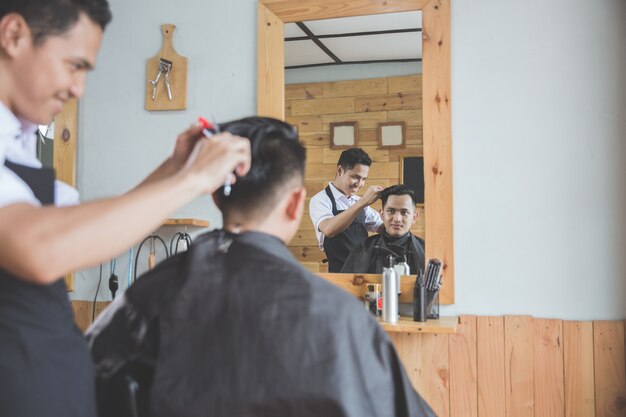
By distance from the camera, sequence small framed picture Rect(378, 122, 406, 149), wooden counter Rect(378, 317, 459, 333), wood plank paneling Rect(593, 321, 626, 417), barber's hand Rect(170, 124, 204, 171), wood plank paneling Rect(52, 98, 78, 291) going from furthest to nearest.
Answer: wood plank paneling Rect(52, 98, 78, 291), small framed picture Rect(378, 122, 406, 149), wood plank paneling Rect(593, 321, 626, 417), wooden counter Rect(378, 317, 459, 333), barber's hand Rect(170, 124, 204, 171)

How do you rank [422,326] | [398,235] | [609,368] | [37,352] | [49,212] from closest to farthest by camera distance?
[49,212] → [37,352] → [422,326] → [609,368] → [398,235]

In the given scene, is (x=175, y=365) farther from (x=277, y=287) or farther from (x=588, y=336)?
(x=588, y=336)

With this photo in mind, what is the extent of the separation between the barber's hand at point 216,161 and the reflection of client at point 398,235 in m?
1.69

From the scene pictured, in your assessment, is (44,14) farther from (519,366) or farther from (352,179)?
(519,366)

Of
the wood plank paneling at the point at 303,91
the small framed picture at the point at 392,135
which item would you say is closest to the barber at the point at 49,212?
the small framed picture at the point at 392,135

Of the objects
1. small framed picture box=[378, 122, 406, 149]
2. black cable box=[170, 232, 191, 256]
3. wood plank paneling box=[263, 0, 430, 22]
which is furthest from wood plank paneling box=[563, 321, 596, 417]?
black cable box=[170, 232, 191, 256]

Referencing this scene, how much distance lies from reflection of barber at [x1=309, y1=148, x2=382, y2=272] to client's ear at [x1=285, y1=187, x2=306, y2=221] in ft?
4.54

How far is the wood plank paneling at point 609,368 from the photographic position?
248 centimetres

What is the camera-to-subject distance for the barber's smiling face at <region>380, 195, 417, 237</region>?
2.72 m

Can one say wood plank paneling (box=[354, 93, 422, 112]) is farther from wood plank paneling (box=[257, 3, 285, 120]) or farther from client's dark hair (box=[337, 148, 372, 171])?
wood plank paneling (box=[257, 3, 285, 120])

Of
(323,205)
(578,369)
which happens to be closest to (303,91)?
(323,205)

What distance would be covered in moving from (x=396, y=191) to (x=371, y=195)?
117mm

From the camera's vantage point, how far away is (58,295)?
106cm

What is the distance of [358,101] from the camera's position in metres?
2.76
